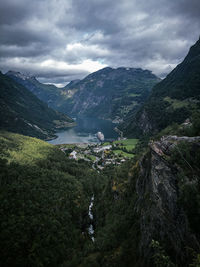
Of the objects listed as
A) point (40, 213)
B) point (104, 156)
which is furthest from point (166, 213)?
point (104, 156)

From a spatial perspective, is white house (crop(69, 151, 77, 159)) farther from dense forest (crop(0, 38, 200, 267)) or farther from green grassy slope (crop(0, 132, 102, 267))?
green grassy slope (crop(0, 132, 102, 267))

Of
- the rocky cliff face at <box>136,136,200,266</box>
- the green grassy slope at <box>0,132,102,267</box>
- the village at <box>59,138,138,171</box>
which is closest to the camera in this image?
the rocky cliff face at <box>136,136,200,266</box>

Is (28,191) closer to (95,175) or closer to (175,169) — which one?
(95,175)

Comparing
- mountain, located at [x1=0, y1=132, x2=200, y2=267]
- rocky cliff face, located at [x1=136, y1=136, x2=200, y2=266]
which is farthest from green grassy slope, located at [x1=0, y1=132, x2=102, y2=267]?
rocky cliff face, located at [x1=136, y1=136, x2=200, y2=266]

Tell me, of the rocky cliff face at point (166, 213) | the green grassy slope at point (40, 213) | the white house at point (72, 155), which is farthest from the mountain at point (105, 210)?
the white house at point (72, 155)

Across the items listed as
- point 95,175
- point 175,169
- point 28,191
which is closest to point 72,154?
point 95,175

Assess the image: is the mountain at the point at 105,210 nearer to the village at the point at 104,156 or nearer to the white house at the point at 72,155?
the village at the point at 104,156

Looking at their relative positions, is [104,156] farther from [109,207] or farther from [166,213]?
[166,213]

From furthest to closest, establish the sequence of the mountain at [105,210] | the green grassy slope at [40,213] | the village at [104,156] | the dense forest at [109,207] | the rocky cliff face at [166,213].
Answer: the village at [104,156]
the green grassy slope at [40,213]
the dense forest at [109,207]
the mountain at [105,210]
the rocky cliff face at [166,213]
